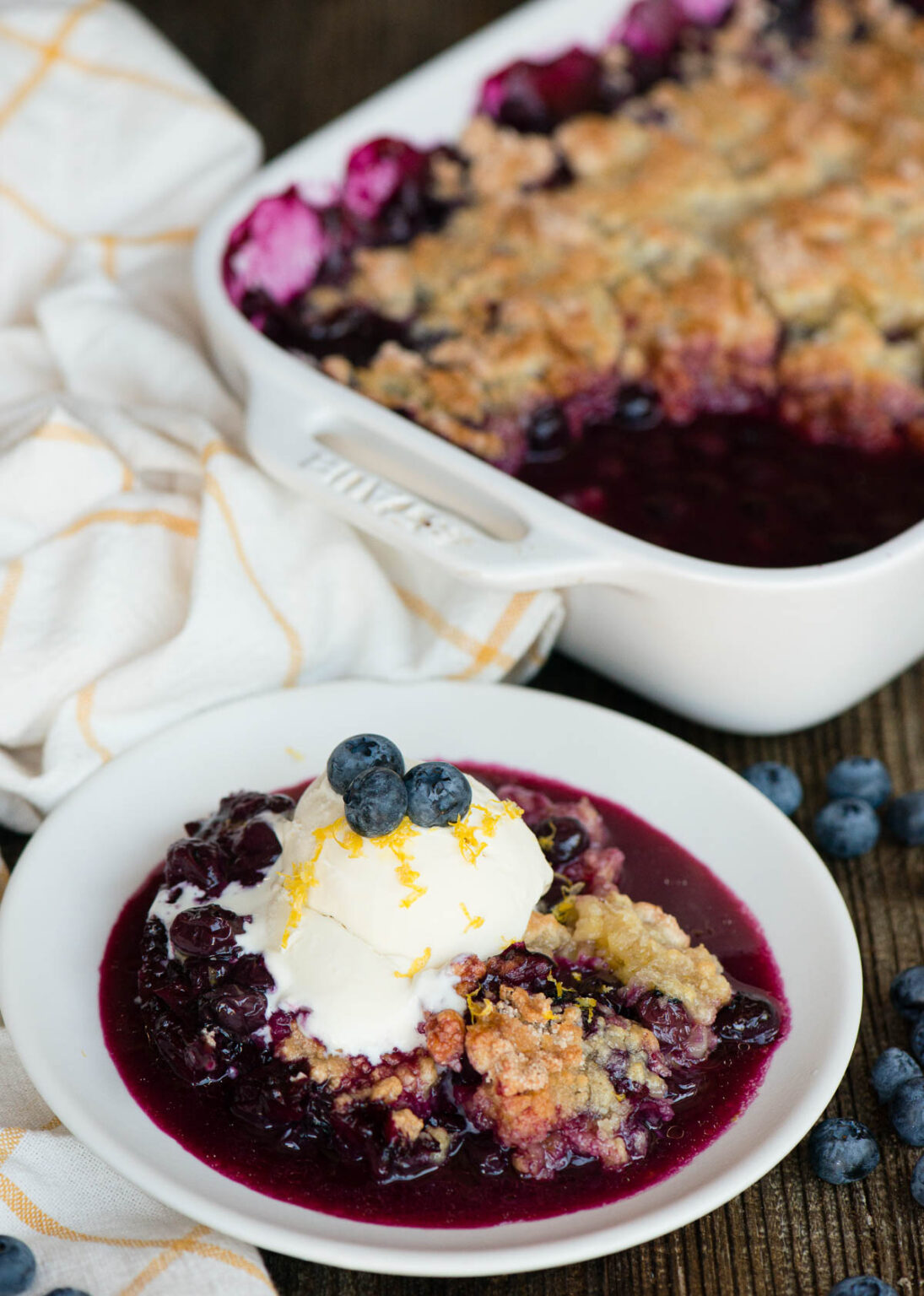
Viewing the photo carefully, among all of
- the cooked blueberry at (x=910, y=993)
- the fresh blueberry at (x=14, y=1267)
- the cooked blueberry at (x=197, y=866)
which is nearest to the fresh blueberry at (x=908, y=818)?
the cooked blueberry at (x=910, y=993)

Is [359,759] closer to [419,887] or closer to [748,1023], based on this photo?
[419,887]

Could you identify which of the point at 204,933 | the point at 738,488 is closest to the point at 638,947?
the point at 204,933

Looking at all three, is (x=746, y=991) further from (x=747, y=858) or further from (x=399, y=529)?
(x=399, y=529)

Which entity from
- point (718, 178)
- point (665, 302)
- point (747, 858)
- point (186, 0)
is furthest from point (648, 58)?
point (747, 858)

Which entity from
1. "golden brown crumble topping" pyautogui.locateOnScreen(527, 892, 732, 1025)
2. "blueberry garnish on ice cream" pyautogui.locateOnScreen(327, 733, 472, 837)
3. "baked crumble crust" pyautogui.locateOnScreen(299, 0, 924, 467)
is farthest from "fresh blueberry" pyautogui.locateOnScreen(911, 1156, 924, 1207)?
"baked crumble crust" pyautogui.locateOnScreen(299, 0, 924, 467)

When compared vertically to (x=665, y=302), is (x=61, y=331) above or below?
above

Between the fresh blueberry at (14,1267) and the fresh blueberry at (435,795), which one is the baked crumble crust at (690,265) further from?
the fresh blueberry at (14,1267)

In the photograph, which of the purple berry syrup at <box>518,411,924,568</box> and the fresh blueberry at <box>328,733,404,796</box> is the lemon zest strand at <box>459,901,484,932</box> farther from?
the purple berry syrup at <box>518,411,924,568</box>
